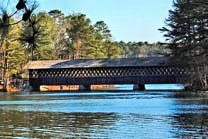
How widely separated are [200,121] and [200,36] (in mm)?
27376

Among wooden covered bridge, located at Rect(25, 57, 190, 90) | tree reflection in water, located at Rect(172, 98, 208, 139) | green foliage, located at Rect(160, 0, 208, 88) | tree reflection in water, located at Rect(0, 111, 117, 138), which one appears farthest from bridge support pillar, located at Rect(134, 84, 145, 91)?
tree reflection in water, located at Rect(0, 111, 117, 138)

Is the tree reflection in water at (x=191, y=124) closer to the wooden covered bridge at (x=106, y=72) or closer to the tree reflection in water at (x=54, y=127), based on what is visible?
the tree reflection in water at (x=54, y=127)

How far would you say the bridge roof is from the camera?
5906 centimetres

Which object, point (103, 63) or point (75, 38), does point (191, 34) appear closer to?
point (103, 63)

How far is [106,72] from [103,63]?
188cm

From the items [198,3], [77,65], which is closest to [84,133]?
[198,3]

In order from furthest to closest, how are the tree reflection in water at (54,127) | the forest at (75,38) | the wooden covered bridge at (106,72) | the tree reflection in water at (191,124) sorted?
1. the wooden covered bridge at (106,72)
2. the tree reflection in water at (54,127)
3. the tree reflection in water at (191,124)
4. the forest at (75,38)

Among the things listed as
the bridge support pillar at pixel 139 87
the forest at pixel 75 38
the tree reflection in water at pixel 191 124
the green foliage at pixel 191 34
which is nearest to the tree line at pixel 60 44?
the forest at pixel 75 38

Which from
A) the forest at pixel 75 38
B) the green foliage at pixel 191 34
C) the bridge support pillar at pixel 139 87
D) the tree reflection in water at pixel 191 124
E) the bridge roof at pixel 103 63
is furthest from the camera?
the bridge support pillar at pixel 139 87

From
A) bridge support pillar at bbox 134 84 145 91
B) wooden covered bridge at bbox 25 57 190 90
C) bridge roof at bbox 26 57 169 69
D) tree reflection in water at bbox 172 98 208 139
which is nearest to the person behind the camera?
tree reflection in water at bbox 172 98 208 139

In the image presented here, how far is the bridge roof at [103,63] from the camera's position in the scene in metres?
59.1

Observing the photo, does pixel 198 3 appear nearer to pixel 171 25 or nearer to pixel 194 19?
pixel 194 19

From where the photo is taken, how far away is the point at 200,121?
62.1ft

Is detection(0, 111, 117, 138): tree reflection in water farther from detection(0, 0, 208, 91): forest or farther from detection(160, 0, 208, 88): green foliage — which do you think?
detection(160, 0, 208, 88): green foliage
